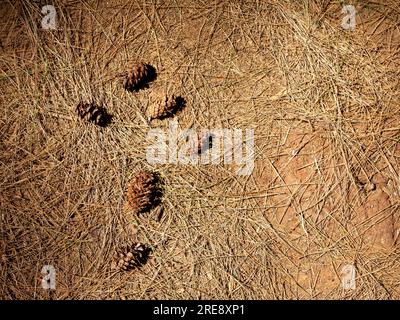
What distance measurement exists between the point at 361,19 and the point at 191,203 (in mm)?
1365

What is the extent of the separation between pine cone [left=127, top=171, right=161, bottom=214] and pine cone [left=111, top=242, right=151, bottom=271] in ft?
0.61

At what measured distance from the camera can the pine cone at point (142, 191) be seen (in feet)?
7.11

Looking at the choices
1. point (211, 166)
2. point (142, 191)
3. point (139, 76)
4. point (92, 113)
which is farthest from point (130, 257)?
point (139, 76)

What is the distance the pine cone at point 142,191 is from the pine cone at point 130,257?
187 millimetres

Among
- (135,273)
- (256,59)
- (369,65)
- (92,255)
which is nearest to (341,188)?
(369,65)

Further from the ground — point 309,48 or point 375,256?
point 309,48

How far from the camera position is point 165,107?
221 centimetres

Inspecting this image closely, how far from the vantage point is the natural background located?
219cm

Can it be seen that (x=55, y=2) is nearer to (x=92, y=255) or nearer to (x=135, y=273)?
(x=92, y=255)

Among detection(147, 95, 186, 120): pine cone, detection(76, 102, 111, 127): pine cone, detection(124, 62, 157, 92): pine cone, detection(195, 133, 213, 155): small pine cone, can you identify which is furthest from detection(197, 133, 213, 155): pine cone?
detection(76, 102, 111, 127): pine cone

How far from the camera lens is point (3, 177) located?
220cm

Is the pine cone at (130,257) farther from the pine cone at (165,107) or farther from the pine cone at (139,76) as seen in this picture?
the pine cone at (139,76)

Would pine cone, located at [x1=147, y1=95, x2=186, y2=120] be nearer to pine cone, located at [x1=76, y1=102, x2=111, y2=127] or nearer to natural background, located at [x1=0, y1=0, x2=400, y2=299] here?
natural background, located at [x1=0, y1=0, x2=400, y2=299]
